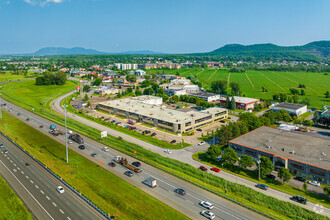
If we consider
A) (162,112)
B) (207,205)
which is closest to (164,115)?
(162,112)

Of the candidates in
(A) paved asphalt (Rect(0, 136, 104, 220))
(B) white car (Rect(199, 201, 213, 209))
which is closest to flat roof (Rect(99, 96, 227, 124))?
(B) white car (Rect(199, 201, 213, 209))

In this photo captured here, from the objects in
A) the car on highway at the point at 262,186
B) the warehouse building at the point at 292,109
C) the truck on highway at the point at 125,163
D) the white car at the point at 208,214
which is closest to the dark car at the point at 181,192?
the white car at the point at 208,214

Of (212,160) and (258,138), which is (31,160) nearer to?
(212,160)

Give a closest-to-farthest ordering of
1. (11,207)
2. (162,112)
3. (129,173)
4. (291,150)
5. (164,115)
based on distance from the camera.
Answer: (11,207) → (129,173) → (291,150) → (164,115) → (162,112)

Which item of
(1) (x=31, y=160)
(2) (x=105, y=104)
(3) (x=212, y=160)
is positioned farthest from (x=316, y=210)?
(2) (x=105, y=104)

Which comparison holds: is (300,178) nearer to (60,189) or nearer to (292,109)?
(60,189)

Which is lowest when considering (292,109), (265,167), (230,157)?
(265,167)

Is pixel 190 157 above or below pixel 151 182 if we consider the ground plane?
below
